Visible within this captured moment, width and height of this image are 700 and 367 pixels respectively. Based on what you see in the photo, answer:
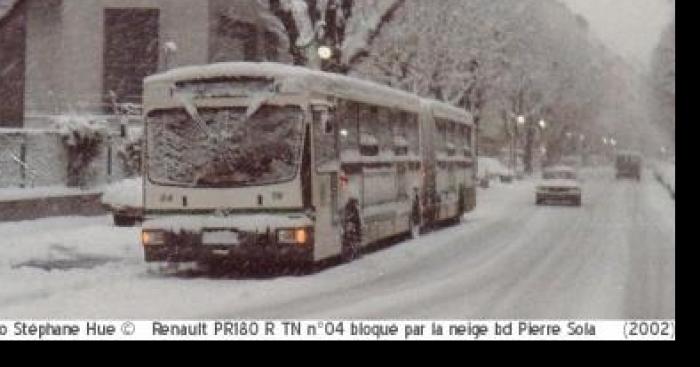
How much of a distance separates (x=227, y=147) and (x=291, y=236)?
1320 millimetres

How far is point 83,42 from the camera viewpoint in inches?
1101

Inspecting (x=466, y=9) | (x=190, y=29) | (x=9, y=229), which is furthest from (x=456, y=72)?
(x=9, y=229)

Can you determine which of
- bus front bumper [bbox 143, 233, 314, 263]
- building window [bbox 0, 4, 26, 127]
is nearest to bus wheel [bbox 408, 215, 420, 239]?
bus front bumper [bbox 143, 233, 314, 263]

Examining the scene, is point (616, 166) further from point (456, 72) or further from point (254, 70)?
point (254, 70)

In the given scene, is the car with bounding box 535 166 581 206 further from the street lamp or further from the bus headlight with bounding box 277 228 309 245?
the bus headlight with bounding box 277 228 309 245

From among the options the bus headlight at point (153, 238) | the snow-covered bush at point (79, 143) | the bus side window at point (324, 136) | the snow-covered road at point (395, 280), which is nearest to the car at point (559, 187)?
the snow-covered road at point (395, 280)

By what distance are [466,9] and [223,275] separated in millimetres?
27350

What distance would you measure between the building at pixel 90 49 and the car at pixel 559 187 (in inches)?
415

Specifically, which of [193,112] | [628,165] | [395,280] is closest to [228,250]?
[193,112]

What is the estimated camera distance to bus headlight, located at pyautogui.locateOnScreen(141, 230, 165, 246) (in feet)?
45.0

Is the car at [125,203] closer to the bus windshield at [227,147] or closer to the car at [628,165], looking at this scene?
the bus windshield at [227,147]

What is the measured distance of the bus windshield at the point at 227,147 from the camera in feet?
44.9

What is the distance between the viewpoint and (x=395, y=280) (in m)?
13.7

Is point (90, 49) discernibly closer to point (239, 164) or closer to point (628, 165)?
point (239, 164)
